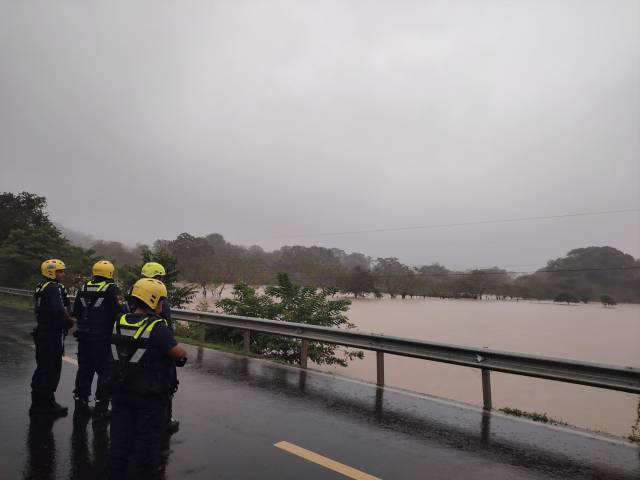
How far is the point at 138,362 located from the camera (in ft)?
10.2

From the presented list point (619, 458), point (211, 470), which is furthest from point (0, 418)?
point (619, 458)

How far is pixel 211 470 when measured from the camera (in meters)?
3.74

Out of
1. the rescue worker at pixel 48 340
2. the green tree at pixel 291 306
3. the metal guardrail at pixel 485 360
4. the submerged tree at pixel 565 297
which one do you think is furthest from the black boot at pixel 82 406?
the submerged tree at pixel 565 297

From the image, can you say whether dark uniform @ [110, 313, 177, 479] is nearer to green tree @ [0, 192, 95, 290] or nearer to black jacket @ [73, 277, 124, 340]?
black jacket @ [73, 277, 124, 340]

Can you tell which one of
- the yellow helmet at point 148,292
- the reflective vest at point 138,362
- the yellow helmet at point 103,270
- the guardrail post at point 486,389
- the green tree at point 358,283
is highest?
the green tree at point 358,283

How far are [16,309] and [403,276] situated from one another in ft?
198

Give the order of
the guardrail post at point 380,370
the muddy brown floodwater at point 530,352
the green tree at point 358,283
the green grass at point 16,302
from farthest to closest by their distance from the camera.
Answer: the green tree at point 358,283 < the green grass at point 16,302 < the muddy brown floodwater at point 530,352 < the guardrail post at point 380,370

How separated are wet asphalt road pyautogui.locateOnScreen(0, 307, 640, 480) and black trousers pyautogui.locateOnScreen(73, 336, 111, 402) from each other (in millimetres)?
419

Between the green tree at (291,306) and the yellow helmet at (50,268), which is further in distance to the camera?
the green tree at (291,306)

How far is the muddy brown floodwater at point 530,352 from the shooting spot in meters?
10.7

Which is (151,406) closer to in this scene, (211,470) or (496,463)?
(211,470)

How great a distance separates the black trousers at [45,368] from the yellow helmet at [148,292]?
2778mm

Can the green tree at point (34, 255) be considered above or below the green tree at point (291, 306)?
above

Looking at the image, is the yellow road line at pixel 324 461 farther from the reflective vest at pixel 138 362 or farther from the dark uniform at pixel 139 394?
the reflective vest at pixel 138 362
